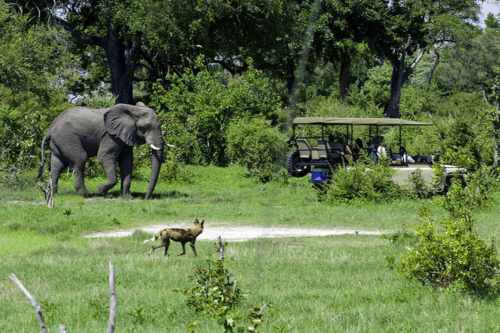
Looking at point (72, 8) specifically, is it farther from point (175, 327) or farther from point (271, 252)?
point (175, 327)

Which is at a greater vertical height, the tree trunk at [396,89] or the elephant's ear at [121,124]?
the tree trunk at [396,89]

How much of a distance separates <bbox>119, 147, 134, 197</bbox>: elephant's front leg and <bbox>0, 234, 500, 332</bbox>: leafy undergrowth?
9917 mm

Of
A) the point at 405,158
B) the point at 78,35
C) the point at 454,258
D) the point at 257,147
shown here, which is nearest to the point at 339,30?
the point at 78,35

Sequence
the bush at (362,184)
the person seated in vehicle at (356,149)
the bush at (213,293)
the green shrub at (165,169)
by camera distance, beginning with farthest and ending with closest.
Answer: the green shrub at (165,169) < the person seated in vehicle at (356,149) < the bush at (362,184) < the bush at (213,293)

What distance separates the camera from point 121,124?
2489 cm

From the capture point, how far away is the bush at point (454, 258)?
10.3m

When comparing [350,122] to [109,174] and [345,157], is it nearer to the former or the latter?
[345,157]

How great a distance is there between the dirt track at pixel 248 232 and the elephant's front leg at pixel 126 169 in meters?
6.48

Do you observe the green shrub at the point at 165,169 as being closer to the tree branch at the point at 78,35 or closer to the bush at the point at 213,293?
the tree branch at the point at 78,35

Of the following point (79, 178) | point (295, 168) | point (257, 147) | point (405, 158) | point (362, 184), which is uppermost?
point (257, 147)

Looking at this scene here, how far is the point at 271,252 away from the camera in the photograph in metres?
14.0

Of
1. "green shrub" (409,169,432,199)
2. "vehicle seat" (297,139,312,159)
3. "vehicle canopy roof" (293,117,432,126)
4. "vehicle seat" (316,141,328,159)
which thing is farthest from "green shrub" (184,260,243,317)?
"vehicle seat" (297,139,312,159)

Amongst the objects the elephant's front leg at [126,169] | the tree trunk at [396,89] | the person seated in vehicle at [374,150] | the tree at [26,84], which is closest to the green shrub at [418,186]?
the person seated in vehicle at [374,150]

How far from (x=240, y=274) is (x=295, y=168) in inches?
616
